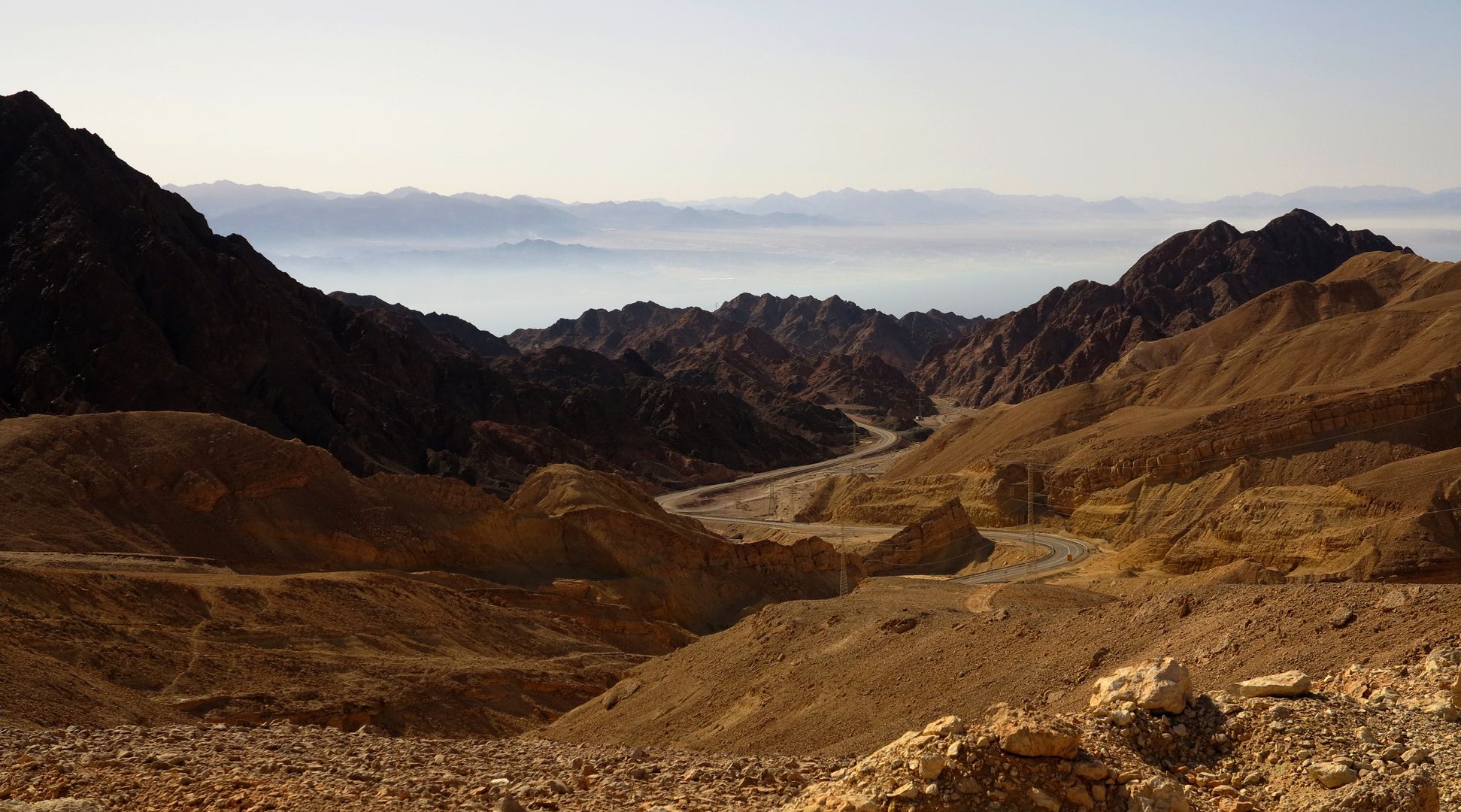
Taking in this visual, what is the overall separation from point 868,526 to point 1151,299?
9945cm

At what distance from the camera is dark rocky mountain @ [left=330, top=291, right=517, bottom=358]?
520ft

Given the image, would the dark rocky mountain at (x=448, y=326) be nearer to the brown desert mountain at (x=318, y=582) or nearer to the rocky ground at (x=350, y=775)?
the brown desert mountain at (x=318, y=582)

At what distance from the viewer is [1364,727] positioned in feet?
39.7

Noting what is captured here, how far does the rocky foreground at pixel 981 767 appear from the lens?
1105 centimetres

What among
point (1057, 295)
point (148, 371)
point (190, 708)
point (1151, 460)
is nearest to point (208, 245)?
point (148, 371)

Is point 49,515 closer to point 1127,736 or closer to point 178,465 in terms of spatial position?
point 178,465

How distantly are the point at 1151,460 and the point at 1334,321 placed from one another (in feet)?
88.9

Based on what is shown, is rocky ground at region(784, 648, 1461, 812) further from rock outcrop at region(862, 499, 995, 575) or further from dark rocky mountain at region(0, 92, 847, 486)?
dark rocky mountain at region(0, 92, 847, 486)

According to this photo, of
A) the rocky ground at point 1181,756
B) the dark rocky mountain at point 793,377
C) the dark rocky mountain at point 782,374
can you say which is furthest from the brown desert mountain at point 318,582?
the dark rocky mountain at point 793,377

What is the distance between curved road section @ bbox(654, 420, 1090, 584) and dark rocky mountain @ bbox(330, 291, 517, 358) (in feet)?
184

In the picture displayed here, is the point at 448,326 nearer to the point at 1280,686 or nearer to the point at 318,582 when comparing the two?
the point at 318,582

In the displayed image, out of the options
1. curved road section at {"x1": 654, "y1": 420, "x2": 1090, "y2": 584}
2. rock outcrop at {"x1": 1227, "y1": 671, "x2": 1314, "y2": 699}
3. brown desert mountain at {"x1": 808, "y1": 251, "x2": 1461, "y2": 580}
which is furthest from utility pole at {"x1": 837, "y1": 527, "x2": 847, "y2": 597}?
rock outcrop at {"x1": 1227, "y1": 671, "x2": 1314, "y2": 699}

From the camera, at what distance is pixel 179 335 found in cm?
7575

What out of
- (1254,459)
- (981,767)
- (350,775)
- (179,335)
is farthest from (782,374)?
(981,767)
